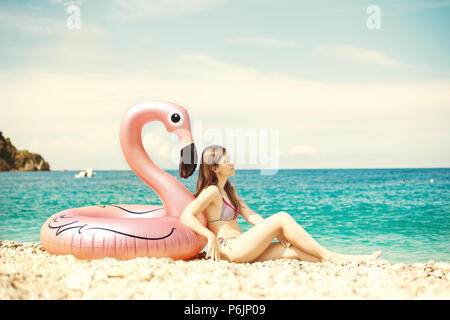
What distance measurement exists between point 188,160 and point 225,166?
0.40 metres

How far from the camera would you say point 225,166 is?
168 inches

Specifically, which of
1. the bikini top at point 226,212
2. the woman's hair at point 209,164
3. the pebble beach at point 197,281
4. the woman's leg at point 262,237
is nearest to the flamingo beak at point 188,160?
the woman's hair at point 209,164

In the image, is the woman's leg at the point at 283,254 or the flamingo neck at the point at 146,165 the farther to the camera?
the flamingo neck at the point at 146,165

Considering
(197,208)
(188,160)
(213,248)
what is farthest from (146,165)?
(213,248)

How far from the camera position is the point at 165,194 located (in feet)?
14.7

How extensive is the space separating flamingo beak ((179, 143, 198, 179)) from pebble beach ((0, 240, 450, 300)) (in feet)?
3.29

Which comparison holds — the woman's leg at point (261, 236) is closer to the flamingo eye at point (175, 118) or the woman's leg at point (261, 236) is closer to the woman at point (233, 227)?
the woman at point (233, 227)

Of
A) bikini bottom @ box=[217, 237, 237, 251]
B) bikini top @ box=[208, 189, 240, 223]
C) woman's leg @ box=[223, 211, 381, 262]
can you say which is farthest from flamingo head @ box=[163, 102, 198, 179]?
woman's leg @ box=[223, 211, 381, 262]

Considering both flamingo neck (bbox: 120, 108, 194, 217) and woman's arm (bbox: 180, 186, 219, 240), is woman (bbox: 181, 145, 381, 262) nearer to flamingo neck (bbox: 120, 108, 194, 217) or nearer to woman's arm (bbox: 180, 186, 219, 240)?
woman's arm (bbox: 180, 186, 219, 240)

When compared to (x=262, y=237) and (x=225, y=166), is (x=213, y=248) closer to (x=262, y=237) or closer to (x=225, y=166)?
(x=262, y=237)

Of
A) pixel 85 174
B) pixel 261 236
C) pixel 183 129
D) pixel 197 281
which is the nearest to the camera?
pixel 197 281

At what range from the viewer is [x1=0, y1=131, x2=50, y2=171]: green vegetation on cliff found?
48.8 metres

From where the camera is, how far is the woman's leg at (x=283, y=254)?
171 inches
